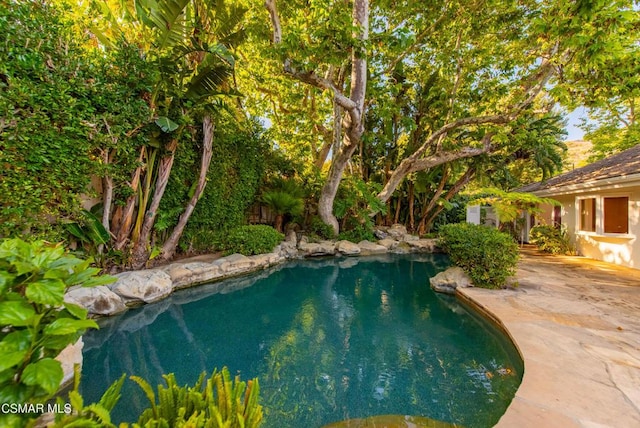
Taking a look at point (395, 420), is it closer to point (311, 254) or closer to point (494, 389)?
point (494, 389)

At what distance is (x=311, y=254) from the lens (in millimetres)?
9281

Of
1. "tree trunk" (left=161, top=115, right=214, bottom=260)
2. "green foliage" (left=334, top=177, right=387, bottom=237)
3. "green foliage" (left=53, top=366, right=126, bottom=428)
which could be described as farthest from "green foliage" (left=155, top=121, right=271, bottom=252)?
"green foliage" (left=53, top=366, right=126, bottom=428)

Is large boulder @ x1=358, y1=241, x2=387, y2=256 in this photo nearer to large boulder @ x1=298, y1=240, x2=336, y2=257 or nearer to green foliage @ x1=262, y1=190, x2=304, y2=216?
large boulder @ x1=298, y1=240, x2=336, y2=257

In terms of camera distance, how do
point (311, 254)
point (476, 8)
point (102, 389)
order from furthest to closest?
point (311, 254) < point (476, 8) < point (102, 389)

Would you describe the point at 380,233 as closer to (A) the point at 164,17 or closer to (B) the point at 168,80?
(B) the point at 168,80

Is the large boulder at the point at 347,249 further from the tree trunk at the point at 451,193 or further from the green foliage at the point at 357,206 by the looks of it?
the tree trunk at the point at 451,193

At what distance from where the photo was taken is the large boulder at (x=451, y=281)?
5.21 metres

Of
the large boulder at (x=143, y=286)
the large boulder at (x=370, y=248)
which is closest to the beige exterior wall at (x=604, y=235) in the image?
the large boulder at (x=370, y=248)

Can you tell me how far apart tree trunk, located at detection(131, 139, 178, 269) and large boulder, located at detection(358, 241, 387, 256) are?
265 inches

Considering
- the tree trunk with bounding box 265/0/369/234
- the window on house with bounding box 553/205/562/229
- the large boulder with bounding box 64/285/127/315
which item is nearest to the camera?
the large boulder with bounding box 64/285/127/315

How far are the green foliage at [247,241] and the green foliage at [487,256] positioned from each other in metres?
4.78

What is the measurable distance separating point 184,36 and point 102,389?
227 inches

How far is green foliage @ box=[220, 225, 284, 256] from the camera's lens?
7.04m

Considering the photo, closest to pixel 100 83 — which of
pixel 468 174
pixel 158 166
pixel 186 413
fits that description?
pixel 158 166
